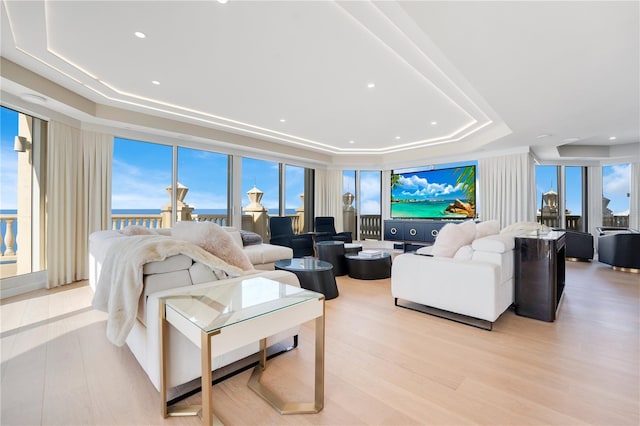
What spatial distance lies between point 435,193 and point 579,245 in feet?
9.10

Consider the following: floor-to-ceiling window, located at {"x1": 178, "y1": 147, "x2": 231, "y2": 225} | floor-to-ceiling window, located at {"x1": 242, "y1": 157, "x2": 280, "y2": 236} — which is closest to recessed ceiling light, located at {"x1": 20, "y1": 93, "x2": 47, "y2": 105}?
floor-to-ceiling window, located at {"x1": 178, "y1": 147, "x2": 231, "y2": 225}

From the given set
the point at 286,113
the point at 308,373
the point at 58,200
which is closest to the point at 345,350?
the point at 308,373

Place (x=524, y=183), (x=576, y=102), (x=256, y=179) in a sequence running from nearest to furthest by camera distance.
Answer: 1. (x=576, y=102)
2. (x=524, y=183)
3. (x=256, y=179)

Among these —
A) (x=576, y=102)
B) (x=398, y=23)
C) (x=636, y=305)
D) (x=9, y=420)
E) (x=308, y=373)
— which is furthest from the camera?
(x=576, y=102)

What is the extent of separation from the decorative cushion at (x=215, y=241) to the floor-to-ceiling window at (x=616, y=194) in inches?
327

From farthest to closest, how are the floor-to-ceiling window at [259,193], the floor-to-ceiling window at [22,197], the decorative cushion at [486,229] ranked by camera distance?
the floor-to-ceiling window at [259,193]
the floor-to-ceiling window at [22,197]
the decorative cushion at [486,229]

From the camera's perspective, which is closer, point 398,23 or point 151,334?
point 151,334

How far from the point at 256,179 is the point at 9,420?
5.12m

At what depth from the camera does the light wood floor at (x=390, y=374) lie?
139 centimetres

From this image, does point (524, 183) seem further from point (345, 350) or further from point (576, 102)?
point (345, 350)

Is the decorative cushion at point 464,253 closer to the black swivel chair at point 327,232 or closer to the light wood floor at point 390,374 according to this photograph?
the light wood floor at point 390,374

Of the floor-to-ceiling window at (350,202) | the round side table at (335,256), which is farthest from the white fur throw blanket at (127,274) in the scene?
the floor-to-ceiling window at (350,202)

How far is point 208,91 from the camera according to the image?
3471 millimetres

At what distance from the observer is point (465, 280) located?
242 cm
